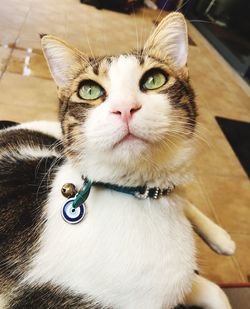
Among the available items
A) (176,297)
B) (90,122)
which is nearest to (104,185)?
(90,122)

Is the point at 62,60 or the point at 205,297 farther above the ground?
the point at 62,60

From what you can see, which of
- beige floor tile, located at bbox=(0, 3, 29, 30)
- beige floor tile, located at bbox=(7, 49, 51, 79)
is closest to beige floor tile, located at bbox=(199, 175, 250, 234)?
beige floor tile, located at bbox=(7, 49, 51, 79)

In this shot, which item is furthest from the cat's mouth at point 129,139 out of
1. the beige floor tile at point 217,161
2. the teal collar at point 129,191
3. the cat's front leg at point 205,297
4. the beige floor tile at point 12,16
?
the beige floor tile at point 12,16

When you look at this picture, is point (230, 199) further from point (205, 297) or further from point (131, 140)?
point (131, 140)

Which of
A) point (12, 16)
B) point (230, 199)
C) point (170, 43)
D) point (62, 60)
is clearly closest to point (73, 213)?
point (62, 60)

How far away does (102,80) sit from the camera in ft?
2.56

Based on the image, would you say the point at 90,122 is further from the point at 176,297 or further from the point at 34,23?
the point at 34,23

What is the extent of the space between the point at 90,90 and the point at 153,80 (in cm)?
16

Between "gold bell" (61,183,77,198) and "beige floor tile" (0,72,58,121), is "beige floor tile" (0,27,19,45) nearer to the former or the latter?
"beige floor tile" (0,72,58,121)

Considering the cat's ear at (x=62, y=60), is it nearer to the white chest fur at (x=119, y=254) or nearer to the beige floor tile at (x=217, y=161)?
the white chest fur at (x=119, y=254)

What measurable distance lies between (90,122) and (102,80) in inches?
4.8

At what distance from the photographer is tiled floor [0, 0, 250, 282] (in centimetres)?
149

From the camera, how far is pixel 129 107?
2.19ft

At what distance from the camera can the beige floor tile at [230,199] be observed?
4.94ft
